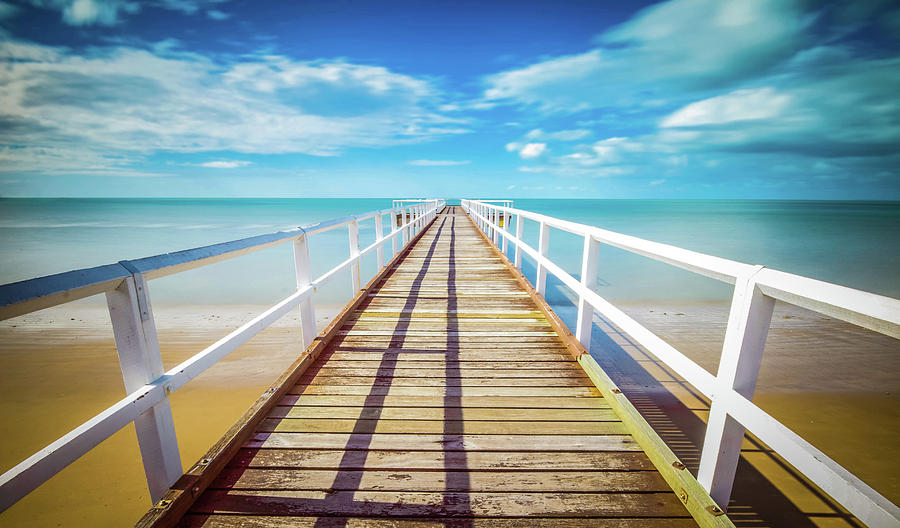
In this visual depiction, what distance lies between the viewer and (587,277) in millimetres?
2715

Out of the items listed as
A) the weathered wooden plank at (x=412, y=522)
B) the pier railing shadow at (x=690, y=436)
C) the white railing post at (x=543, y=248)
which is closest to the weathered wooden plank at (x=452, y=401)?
the weathered wooden plank at (x=412, y=522)

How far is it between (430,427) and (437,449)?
20cm

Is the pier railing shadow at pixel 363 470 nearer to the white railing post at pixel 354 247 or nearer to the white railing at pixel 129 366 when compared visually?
the white railing at pixel 129 366

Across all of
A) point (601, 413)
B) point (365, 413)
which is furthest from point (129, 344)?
point (601, 413)

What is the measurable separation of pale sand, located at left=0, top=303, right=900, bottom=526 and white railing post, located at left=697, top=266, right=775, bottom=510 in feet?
10.5

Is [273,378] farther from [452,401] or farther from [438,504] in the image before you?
[438,504]

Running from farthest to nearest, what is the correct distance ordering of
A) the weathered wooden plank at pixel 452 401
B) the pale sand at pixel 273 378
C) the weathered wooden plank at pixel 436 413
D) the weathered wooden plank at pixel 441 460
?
the pale sand at pixel 273 378, the weathered wooden plank at pixel 452 401, the weathered wooden plank at pixel 436 413, the weathered wooden plank at pixel 441 460

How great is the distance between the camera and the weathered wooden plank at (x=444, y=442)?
199cm

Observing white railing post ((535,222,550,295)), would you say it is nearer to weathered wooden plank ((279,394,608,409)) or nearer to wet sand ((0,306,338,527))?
weathered wooden plank ((279,394,608,409))

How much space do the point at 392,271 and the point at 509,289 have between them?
2.24 meters

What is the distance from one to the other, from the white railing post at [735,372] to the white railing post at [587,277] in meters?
1.05

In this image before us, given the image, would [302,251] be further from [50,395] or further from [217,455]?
[50,395]

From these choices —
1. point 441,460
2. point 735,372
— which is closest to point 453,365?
point 441,460

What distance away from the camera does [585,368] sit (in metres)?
2.81
